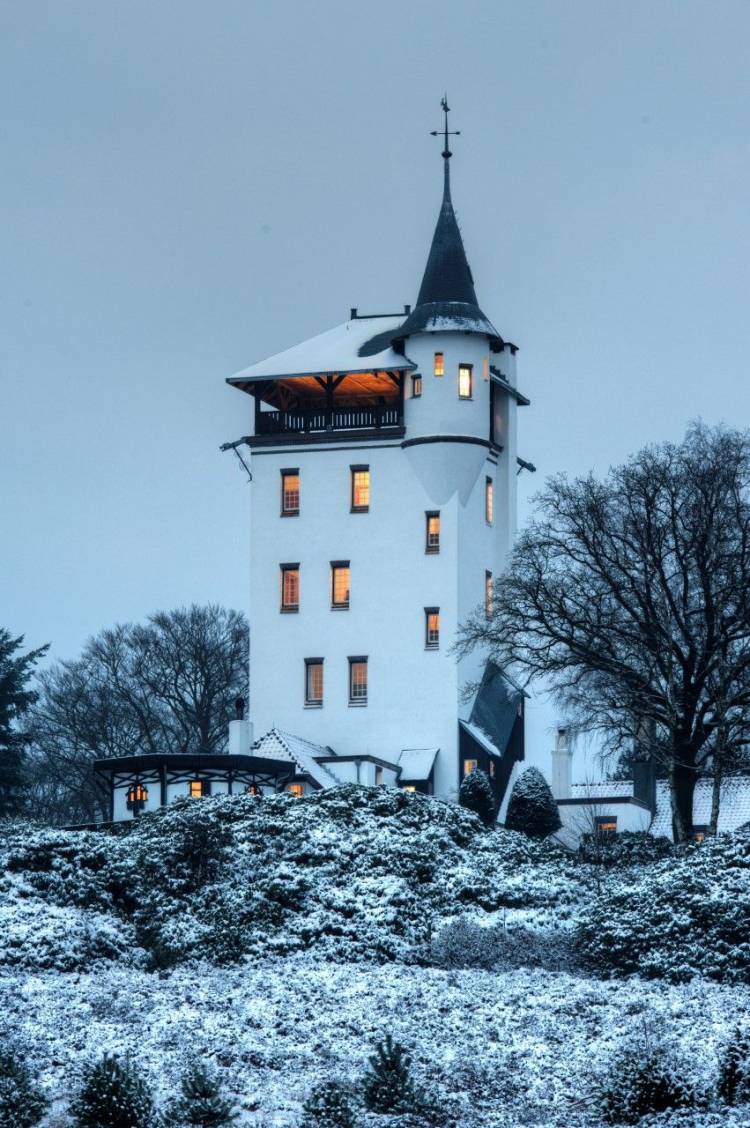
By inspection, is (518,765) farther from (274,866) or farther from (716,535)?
(274,866)

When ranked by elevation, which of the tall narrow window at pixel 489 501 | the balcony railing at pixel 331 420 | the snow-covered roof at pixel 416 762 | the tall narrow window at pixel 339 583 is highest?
the balcony railing at pixel 331 420

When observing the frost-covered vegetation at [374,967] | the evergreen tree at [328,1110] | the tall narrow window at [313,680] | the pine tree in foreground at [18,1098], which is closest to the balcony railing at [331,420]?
the tall narrow window at [313,680]

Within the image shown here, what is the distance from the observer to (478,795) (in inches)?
2336

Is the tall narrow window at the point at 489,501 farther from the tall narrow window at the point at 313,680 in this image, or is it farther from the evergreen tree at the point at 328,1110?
the evergreen tree at the point at 328,1110

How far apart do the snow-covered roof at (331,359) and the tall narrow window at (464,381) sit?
1.59 metres

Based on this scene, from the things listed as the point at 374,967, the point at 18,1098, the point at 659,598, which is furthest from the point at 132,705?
the point at 18,1098

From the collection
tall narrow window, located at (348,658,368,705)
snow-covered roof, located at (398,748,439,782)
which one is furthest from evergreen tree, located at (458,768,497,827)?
tall narrow window, located at (348,658,368,705)

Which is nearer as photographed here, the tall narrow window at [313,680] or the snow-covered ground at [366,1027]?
the snow-covered ground at [366,1027]

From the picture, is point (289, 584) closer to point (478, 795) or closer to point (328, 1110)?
point (478, 795)

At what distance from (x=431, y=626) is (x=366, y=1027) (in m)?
37.4

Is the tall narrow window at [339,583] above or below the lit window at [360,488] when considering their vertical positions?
below

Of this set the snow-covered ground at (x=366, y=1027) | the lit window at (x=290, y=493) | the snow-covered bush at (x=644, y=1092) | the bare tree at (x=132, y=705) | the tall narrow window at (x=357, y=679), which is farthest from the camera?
the bare tree at (x=132, y=705)

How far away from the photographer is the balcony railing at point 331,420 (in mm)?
68250

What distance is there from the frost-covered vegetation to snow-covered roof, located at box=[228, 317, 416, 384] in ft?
87.5
